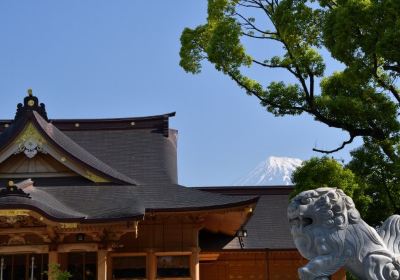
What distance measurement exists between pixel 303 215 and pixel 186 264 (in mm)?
9728

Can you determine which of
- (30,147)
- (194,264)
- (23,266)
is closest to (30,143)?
(30,147)

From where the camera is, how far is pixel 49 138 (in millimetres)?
16609

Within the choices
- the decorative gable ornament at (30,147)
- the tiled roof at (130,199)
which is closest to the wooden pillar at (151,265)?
the tiled roof at (130,199)

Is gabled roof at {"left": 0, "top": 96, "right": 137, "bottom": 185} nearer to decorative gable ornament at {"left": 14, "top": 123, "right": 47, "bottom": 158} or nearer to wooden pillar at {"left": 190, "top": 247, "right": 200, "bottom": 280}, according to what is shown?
decorative gable ornament at {"left": 14, "top": 123, "right": 47, "bottom": 158}

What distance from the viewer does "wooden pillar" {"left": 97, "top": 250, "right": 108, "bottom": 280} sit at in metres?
14.8

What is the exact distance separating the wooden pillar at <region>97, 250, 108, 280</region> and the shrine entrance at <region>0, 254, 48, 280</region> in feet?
6.02

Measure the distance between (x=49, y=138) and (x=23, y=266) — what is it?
3.51 metres

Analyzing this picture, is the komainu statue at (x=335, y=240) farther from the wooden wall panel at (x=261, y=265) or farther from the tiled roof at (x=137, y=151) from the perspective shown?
the wooden wall panel at (x=261, y=265)

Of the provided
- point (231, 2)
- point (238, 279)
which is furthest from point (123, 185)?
point (231, 2)

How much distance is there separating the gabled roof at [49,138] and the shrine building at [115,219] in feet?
0.11

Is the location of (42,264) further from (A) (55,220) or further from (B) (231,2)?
(B) (231,2)

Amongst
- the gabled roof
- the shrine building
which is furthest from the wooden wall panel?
the gabled roof

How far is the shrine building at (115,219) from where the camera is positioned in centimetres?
1475

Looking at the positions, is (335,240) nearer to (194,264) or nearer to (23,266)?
(194,264)
